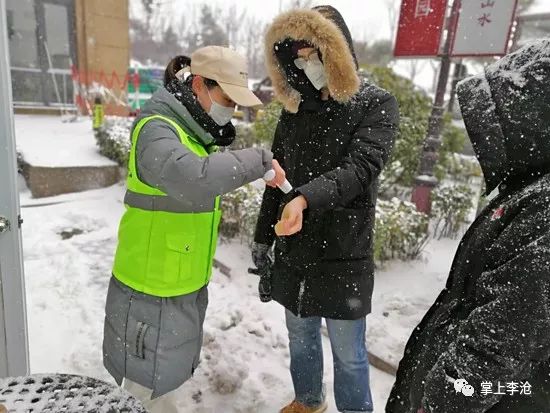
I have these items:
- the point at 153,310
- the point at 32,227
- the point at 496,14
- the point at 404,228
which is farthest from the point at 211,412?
the point at 496,14

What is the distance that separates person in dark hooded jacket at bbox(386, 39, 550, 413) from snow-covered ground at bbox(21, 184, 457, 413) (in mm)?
1614

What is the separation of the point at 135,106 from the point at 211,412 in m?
13.1

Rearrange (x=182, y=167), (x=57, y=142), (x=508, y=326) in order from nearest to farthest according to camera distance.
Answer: (x=508, y=326) < (x=182, y=167) < (x=57, y=142)

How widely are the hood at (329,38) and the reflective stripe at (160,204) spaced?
76 centimetres

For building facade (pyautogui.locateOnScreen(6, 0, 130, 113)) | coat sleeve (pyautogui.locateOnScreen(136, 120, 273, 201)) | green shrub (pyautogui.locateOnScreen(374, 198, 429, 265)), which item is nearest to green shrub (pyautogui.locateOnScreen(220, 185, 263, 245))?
green shrub (pyautogui.locateOnScreen(374, 198, 429, 265))

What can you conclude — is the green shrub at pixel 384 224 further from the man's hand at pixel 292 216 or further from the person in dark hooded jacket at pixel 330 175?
the man's hand at pixel 292 216

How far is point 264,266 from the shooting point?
2.41 metres

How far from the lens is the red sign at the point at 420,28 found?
493 cm

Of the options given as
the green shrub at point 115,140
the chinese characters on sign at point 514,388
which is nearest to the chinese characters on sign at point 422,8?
the green shrub at point 115,140

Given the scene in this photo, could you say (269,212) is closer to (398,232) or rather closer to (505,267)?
(505,267)

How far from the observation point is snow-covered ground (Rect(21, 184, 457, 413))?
278cm

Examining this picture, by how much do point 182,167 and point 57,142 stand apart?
27.4 ft

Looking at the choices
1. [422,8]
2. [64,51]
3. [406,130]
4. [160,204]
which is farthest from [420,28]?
[64,51]

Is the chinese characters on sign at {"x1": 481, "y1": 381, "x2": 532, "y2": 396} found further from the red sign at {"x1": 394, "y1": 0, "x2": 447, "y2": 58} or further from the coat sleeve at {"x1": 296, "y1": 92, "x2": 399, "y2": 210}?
the red sign at {"x1": 394, "y1": 0, "x2": 447, "y2": 58}
